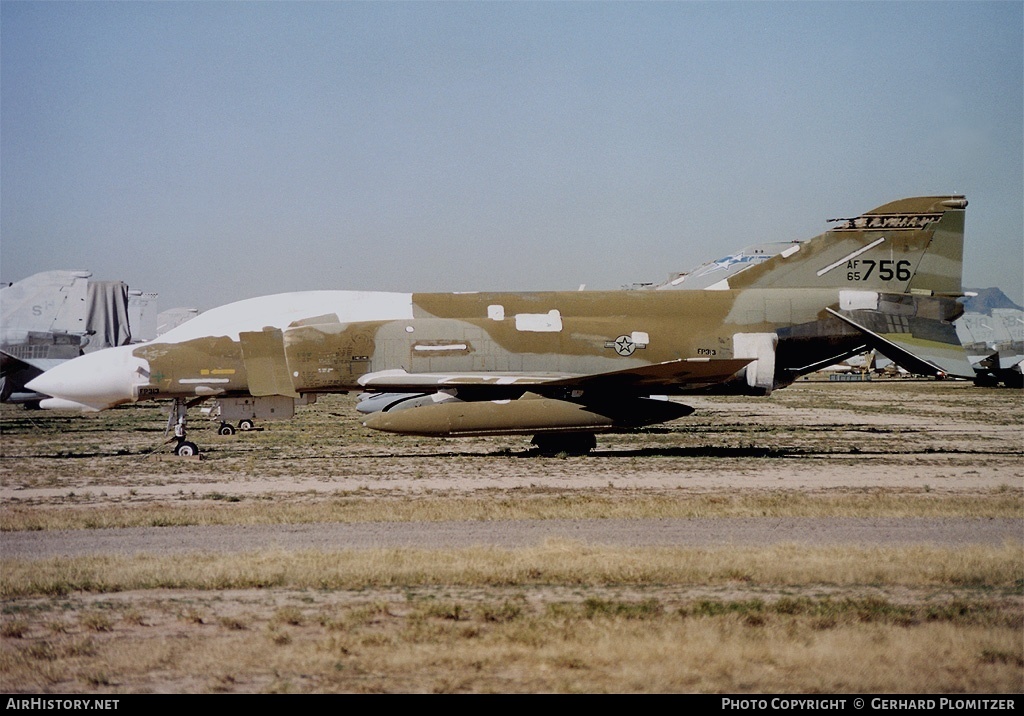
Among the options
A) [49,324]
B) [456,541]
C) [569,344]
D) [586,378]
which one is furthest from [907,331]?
[49,324]

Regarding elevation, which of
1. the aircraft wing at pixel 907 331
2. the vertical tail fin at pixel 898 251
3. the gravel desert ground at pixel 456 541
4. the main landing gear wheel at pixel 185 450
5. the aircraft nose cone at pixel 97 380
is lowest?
the gravel desert ground at pixel 456 541

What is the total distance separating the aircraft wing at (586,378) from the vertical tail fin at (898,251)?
151 inches

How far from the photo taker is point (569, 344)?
19.7 metres

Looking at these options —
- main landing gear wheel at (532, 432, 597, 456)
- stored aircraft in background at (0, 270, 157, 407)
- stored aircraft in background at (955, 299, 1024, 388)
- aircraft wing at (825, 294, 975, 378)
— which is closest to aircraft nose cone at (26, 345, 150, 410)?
main landing gear wheel at (532, 432, 597, 456)

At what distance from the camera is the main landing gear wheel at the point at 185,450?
20.5 m

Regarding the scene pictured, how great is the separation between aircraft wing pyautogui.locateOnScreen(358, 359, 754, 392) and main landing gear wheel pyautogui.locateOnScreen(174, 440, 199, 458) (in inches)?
171

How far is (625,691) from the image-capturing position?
231 inches

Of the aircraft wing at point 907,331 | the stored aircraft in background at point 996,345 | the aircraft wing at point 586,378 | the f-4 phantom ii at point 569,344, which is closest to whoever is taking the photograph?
the aircraft wing at point 586,378

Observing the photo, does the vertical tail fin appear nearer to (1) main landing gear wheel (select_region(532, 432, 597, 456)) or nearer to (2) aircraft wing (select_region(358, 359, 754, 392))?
(2) aircraft wing (select_region(358, 359, 754, 392))

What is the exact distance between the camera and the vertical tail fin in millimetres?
20656

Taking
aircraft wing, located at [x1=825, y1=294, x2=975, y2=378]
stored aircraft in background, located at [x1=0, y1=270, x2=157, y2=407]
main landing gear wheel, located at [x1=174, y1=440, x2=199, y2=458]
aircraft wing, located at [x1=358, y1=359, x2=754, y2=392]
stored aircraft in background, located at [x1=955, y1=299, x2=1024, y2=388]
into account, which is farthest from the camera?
stored aircraft in background, located at [x1=955, y1=299, x2=1024, y2=388]

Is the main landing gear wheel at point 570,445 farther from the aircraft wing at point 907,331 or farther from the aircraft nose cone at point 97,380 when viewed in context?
the aircraft nose cone at point 97,380

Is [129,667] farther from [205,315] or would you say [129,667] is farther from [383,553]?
[205,315]

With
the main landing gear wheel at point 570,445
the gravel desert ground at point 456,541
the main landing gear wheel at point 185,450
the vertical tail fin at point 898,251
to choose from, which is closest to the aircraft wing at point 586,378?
the main landing gear wheel at point 570,445
